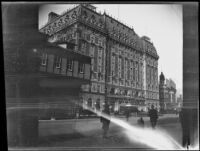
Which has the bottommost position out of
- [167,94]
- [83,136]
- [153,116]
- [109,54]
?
[83,136]

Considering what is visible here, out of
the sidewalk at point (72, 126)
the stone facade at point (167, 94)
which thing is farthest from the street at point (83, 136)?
the stone facade at point (167, 94)

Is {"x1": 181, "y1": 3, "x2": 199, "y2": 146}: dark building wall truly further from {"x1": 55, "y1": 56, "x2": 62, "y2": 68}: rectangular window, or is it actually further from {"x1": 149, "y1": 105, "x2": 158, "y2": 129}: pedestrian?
{"x1": 55, "y1": 56, "x2": 62, "y2": 68}: rectangular window

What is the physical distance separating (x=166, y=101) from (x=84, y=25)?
2073 millimetres

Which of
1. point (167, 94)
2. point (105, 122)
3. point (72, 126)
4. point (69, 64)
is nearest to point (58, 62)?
point (69, 64)

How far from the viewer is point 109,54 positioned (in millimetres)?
4336

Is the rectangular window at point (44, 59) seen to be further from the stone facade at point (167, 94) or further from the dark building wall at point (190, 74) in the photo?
the dark building wall at point (190, 74)

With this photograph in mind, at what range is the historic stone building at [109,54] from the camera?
4.25m

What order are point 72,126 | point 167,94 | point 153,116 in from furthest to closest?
1. point 167,94
2. point 153,116
3. point 72,126

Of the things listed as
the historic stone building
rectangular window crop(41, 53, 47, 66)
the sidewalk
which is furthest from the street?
rectangular window crop(41, 53, 47, 66)

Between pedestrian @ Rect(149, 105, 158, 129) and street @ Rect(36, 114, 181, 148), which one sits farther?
pedestrian @ Rect(149, 105, 158, 129)

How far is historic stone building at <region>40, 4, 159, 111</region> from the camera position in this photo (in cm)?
425

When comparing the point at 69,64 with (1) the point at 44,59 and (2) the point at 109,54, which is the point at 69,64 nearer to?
(1) the point at 44,59

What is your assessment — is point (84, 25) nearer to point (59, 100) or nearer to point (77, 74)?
point (77, 74)

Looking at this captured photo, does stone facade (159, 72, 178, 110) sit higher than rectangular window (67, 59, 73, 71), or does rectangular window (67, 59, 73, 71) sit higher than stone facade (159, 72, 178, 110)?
rectangular window (67, 59, 73, 71)
